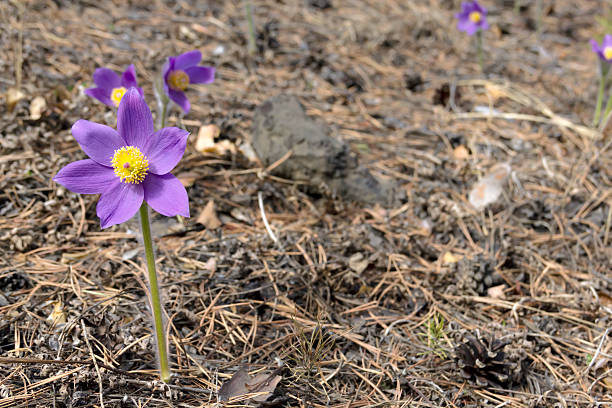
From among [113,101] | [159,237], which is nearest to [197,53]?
[113,101]

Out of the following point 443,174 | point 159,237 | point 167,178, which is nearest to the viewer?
point 167,178

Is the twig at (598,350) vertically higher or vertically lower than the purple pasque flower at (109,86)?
lower

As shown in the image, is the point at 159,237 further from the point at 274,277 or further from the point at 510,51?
the point at 510,51

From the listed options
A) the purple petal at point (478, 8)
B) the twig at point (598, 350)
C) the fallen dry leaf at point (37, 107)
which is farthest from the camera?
the purple petal at point (478, 8)

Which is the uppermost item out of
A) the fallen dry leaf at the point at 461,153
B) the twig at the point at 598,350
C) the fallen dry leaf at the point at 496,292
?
the fallen dry leaf at the point at 461,153

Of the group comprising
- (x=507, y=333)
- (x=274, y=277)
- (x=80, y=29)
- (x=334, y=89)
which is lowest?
(x=507, y=333)

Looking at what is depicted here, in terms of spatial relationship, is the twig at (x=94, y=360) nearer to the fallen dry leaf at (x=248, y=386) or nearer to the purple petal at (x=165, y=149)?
the fallen dry leaf at (x=248, y=386)

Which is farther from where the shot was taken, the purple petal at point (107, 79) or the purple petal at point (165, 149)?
the purple petal at point (107, 79)

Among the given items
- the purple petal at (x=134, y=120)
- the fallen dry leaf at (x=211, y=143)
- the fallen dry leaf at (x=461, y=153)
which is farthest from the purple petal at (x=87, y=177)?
the fallen dry leaf at (x=461, y=153)
